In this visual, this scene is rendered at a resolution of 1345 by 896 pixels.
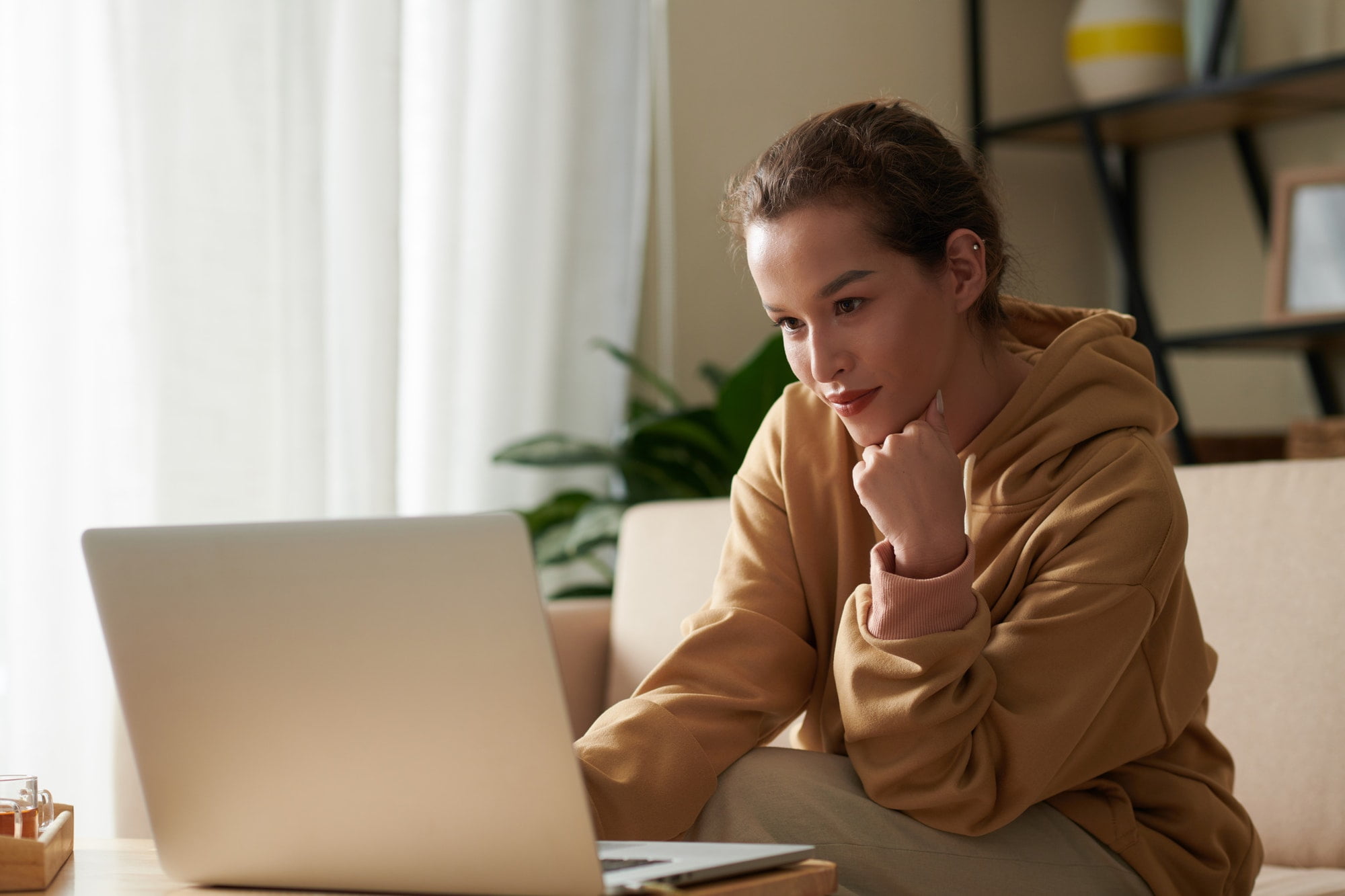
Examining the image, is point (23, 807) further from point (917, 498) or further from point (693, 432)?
point (693, 432)

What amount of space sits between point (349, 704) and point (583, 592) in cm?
177

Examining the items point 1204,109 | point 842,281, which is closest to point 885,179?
point 842,281

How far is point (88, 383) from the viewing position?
→ 219 centimetres

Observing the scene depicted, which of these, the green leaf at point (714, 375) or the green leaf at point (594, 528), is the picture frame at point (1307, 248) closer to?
the green leaf at point (714, 375)

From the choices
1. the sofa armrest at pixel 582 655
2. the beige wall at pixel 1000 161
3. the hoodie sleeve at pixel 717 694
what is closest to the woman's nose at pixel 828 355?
the hoodie sleeve at pixel 717 694

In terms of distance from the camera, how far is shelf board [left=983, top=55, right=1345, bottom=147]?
2.72 metres

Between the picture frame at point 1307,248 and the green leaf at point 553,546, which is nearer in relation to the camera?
the green leaf at point 553,546

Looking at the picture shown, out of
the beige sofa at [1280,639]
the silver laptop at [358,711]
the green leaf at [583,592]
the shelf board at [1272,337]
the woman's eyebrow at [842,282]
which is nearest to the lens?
the silver laptop at [358,711]

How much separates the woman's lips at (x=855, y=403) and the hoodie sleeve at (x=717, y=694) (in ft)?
0.63

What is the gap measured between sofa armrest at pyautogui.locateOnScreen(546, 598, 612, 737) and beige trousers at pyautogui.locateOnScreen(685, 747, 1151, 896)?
874 mm

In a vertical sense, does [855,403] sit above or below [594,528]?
above

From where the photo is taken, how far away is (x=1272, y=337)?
9.11ft

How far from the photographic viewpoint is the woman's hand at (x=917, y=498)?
108cm

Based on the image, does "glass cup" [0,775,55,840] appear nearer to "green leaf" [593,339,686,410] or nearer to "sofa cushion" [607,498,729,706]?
"sofa cushion" [607,498,729,706]
